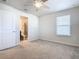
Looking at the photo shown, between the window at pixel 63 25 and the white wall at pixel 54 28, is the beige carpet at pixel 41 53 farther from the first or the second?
the window at pixel 63 25

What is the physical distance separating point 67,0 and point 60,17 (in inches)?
80.1

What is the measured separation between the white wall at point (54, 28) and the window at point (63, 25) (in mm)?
275

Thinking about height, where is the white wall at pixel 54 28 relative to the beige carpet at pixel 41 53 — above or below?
above

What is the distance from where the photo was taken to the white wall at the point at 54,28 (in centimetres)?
516

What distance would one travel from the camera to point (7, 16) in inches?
186

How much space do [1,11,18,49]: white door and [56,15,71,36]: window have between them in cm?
310

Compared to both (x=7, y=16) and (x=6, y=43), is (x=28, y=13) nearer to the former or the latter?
(x=7, y=16)

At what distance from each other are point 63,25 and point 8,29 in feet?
12.0

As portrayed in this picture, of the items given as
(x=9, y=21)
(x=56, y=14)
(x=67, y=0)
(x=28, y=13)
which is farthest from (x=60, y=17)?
(x=9, y=21)

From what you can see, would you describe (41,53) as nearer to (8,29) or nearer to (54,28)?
(8,29)

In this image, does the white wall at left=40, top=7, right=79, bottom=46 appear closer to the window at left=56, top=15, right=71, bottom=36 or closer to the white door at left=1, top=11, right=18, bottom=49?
the window at left=56, top=15, right=71, bottom=36

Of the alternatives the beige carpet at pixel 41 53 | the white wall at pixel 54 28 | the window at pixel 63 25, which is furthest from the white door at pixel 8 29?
the window at pixel 63 25

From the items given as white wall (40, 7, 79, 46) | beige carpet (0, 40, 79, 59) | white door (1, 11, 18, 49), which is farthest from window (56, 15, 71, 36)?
white door (1, 11, 18, 49)

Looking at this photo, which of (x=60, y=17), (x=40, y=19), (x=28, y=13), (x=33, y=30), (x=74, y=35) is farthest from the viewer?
(x=40, y=19)
